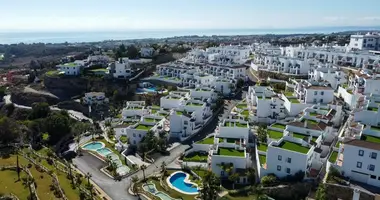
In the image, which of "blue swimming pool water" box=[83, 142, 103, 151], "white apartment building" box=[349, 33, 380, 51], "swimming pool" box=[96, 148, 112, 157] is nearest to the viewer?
"swimming pool" box=[96, 148, 112, 157]

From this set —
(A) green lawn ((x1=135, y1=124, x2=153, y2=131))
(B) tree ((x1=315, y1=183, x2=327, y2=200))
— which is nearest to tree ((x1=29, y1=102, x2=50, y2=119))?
(A) green lawn ((x1=135, y1=124, x2=153, y2=131))

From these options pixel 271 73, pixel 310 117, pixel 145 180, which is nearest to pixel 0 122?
pixel 145 180

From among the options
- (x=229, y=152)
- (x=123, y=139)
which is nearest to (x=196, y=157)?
(x=229, y=152)

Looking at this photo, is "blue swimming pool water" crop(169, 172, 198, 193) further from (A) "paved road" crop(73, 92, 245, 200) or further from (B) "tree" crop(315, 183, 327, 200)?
(B) "tree" crop(315, 183, 327, 200)

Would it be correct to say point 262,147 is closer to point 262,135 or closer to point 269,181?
point 262,135

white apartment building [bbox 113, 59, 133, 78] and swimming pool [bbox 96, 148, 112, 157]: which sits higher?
white apartment building [bbox 113, 59, 133, 78]

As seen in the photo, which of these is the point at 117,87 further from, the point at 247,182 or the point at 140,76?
the point at 247,182

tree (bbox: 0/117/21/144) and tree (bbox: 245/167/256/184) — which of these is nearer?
tree (bbox: 245/167/256/184)
